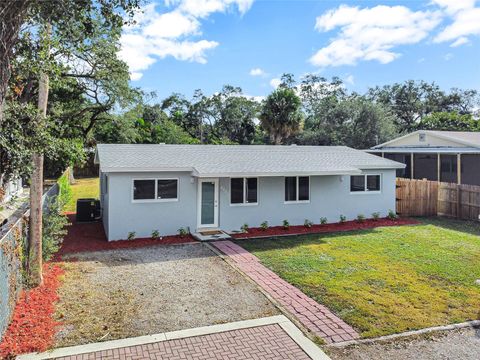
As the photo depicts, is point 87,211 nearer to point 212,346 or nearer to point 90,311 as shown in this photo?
point 90,311

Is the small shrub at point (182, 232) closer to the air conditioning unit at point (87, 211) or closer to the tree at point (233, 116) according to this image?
the air conditioning unit at point (87, 211)

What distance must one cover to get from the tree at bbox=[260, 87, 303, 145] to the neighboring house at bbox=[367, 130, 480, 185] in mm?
6802

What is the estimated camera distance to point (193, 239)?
13.7m

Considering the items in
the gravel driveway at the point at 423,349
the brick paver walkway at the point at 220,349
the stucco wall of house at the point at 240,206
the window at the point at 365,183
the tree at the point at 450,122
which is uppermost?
the tree at the point at 450,122

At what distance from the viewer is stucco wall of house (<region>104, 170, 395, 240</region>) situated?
13258 mm

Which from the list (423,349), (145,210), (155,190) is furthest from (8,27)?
(145,210)

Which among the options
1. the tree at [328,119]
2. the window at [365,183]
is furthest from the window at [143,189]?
the tree at [328,119]

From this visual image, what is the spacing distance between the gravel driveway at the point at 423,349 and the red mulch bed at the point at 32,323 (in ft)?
15.7

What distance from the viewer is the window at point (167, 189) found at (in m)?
13.8

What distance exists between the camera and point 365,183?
17531mm

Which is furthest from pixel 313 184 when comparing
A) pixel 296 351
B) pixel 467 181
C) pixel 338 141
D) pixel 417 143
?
pixel 338 141

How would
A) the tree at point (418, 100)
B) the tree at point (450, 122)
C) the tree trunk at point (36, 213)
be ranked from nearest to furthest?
1. the tree trunk at point (36, 213)
2. the tree at point (450, 122)
3. the tree at point (418, 100)

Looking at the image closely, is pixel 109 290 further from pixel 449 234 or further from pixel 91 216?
pixel 449 234

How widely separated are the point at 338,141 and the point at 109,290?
36939 mm
